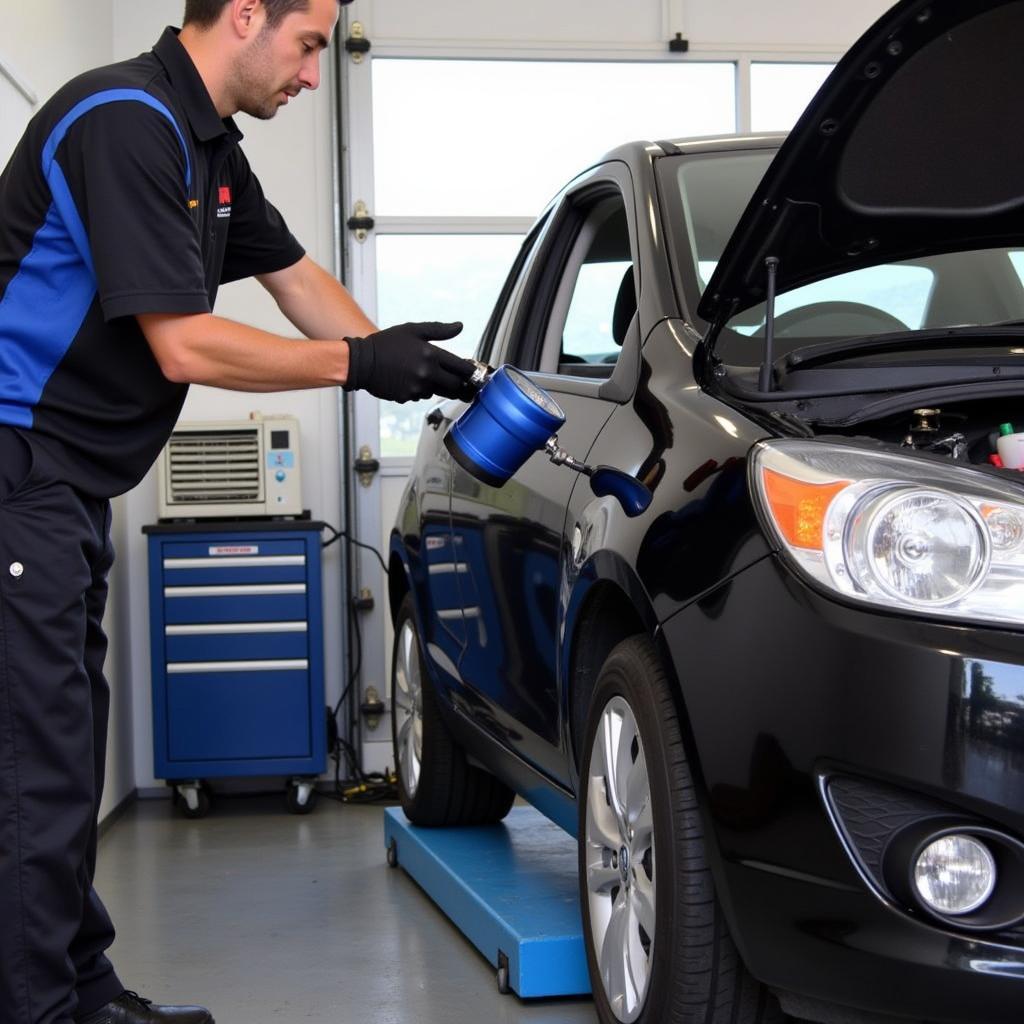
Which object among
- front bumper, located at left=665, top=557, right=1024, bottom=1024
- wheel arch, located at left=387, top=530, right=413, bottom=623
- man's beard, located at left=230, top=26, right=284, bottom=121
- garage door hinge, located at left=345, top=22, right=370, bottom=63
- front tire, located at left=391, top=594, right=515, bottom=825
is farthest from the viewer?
garage door hinge, located at left=345, top=22, right=370, bottom=63

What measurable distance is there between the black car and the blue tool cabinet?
2.74 meters

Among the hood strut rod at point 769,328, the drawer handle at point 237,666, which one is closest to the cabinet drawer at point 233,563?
the drawer handle at point 237,666

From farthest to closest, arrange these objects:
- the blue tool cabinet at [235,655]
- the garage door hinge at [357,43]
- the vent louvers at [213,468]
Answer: the garage door hinge at [357,43], the vent louvers at [213,468], the blue tool cabinet at [235,655]

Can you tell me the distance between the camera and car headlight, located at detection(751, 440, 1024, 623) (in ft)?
5.54

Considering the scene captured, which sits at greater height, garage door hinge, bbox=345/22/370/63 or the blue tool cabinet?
garage door hinge, bbox=345/22/370/63

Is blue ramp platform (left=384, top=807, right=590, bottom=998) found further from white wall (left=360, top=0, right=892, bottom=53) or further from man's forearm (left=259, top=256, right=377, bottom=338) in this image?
white wall (left=360, top=0, right=892, bottom=53)

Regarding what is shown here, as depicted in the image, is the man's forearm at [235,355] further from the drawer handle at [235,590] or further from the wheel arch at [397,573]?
the drawer handle at [235,590]

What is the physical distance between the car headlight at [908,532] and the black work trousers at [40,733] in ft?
3.35

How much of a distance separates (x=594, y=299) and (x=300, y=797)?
9.87ft

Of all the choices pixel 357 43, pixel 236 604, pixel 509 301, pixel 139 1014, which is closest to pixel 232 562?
pixel 236 604

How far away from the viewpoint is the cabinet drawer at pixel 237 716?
18.2 feet

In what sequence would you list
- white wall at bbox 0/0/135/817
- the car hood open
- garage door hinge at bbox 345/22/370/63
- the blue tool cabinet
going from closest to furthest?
1. the car hood open
2. white wall at bbox 0/0/135/817
3. the blue tool cabinet
4. garage door hinge at bbox 345/22/370/63

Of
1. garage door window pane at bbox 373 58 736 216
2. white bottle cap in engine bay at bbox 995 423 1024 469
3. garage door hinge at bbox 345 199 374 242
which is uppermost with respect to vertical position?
garage door window pane at bbox 373 58 736 216

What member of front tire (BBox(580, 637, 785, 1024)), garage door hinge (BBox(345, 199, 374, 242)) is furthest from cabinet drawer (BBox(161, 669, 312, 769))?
front tire (BBox(580, 637, 785, 1024))
